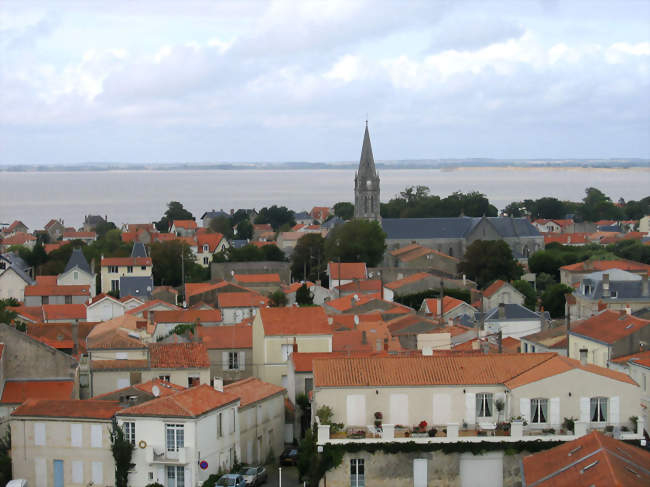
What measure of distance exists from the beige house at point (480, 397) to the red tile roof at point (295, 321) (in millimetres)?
11372

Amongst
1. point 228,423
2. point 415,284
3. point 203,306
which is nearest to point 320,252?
point 415,284

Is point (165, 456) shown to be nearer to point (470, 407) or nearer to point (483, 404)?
point (470, 407)

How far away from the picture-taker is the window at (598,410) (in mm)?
25047

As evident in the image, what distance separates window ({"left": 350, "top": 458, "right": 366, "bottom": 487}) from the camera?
24.4m

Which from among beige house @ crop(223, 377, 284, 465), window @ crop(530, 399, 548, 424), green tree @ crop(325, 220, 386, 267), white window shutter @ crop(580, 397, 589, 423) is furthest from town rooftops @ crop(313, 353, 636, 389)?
green tree @ crop(325, 220, 386, 267)

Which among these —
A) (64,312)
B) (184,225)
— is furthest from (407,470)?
(184,225)

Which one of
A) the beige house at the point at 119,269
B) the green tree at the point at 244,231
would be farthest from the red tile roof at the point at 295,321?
the green tree at the point at 244,231

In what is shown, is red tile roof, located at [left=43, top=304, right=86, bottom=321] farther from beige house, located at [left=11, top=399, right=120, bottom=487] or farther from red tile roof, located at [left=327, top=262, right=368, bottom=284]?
beige house, located at [left=11, top=399, right=120, bottom=487]

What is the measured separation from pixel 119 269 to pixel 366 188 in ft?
130

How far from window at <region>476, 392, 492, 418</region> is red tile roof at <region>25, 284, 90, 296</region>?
40.4 metres

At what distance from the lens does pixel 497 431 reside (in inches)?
974

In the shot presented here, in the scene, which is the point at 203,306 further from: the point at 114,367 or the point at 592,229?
the point at 592,229

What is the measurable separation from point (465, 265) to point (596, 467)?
191ft

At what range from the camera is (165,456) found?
25500 mm
